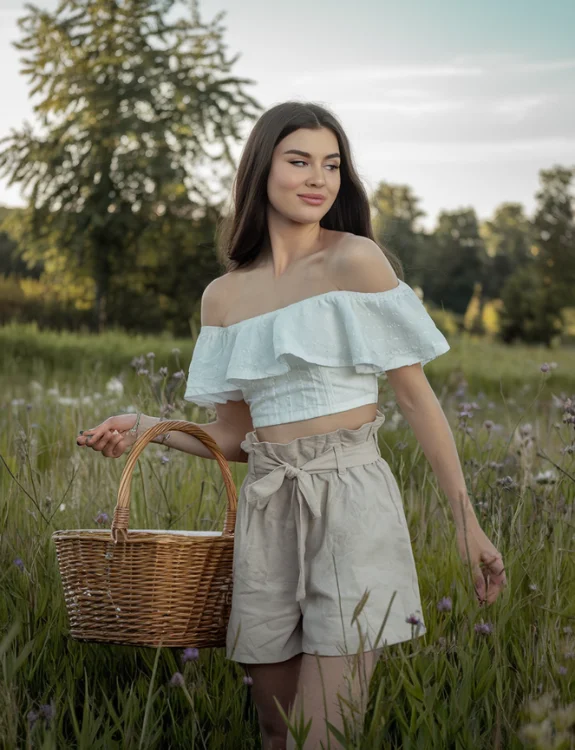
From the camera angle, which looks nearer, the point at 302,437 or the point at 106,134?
the point at 302,437

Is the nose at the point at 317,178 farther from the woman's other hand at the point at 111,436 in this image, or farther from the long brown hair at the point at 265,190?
the woman's other hand at the point at 111,436

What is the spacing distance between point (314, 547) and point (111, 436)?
0.63 meters

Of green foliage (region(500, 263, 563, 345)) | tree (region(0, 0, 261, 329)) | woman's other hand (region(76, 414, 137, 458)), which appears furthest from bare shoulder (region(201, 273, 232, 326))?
green foliage (region(500, 263, 563, 345))

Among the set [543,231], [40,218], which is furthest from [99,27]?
[543,231]

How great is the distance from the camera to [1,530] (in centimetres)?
330

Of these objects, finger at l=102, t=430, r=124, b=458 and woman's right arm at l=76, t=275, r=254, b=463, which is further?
woman's right arm at l=76, t=275, r=254, b=463

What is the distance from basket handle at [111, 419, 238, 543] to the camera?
216cm

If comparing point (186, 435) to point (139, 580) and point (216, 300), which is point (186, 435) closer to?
point (216, 300)

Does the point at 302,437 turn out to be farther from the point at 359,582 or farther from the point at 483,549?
the point at 483,549

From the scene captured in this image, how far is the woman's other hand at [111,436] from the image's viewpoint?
2393 mm

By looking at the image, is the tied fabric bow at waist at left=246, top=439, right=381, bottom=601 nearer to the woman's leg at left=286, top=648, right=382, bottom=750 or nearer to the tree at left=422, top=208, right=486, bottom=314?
the woman's leg at left=286, top=648, right=382, bottom=750

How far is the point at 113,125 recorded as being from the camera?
2173 centimetres

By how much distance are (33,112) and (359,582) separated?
23434 millimetres

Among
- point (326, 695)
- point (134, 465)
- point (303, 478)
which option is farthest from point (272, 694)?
point (134, 465)
